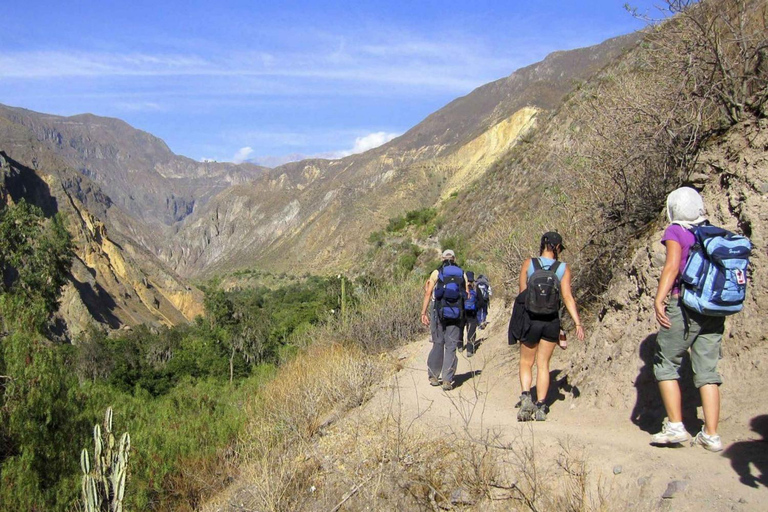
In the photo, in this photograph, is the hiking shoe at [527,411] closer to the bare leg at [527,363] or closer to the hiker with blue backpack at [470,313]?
the bare leg at [527,363]

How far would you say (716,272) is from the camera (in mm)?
3605

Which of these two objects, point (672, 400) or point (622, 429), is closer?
point (672, 400)

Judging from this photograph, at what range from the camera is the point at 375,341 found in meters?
10.3

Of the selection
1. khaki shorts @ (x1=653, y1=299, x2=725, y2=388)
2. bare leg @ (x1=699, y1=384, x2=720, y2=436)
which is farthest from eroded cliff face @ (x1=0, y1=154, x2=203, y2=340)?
bare leg @ (x1=699, y1=384, x2=720, y2=436)

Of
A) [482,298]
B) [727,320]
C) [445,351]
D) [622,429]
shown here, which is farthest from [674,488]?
[482,298]

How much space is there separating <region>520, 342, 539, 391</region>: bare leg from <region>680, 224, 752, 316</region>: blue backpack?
1528 millimetres

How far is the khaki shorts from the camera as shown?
3.78 m

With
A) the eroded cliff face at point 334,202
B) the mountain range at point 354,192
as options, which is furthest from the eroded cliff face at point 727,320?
the eroded cliff face at point 334,202

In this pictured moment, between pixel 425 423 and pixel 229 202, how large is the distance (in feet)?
640

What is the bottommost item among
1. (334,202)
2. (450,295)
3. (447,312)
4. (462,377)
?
(462,377)

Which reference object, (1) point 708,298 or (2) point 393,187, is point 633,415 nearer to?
(1) point 708,298

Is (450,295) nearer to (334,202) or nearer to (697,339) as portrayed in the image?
(697,339)

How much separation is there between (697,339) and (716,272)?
47 cm

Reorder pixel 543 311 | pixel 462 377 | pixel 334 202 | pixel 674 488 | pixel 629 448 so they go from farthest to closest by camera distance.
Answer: pixel 334 202 < pixel 462 377 < pixel 543 311 < pixel 629 448 < pixel 674 488
